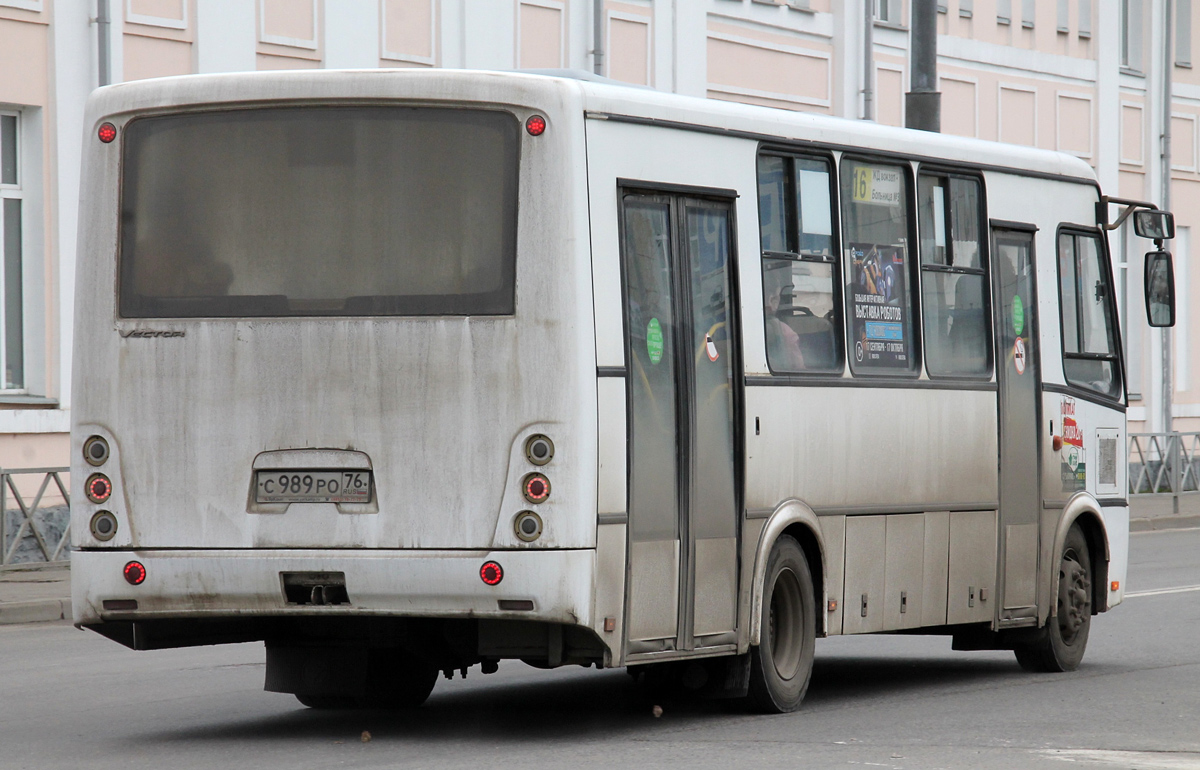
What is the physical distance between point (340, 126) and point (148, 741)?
2.81 m

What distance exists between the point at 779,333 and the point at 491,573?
2268 mm

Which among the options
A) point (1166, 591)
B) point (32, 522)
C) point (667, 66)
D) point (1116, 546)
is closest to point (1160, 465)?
point (667, 66)

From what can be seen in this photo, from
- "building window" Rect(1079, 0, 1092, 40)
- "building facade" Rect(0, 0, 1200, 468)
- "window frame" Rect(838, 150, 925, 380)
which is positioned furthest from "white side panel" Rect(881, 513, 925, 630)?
"building window" Rect(1079, 0, 1092, 40)

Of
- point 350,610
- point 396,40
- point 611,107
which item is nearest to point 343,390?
point 350,610

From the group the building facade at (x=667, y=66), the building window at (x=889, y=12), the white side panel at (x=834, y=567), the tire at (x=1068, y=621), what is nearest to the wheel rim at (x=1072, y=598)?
the tire at (x=1068, y=621)

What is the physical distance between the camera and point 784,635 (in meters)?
10.5

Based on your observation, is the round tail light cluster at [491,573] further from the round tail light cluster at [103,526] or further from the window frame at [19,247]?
the window frame at [19,247]

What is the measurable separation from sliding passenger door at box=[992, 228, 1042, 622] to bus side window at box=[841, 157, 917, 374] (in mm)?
1065

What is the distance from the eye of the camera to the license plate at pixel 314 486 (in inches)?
358

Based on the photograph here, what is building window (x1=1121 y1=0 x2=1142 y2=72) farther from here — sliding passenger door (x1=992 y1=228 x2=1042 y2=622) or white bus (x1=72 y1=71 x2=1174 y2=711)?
white bus (x1=72 y1=71 x2=1174 y2=711)

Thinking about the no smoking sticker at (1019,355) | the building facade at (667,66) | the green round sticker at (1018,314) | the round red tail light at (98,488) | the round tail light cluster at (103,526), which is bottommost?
the round tail light cluster at (103,526)

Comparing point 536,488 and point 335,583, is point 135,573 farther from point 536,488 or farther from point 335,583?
point 536,488

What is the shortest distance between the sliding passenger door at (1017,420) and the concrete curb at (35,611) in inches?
308

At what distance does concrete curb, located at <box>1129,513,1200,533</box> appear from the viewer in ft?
93.7
